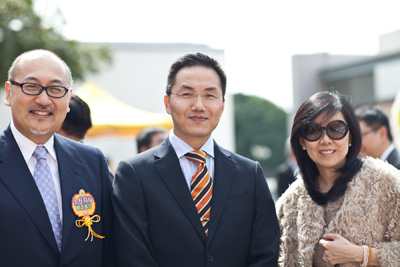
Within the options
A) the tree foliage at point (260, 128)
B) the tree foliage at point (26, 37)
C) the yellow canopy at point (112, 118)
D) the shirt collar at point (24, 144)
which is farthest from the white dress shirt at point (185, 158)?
the tree foliage at point (260, 128)

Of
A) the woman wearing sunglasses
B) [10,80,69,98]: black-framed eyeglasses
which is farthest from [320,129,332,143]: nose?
[10,80,69,98]: black-framed eyeglasses

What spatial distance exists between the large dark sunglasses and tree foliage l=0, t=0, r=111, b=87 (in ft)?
28.1

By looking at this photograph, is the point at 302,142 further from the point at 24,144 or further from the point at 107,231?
the point at 24,144

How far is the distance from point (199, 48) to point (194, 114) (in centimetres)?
1506

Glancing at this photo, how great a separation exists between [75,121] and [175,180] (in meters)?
1.25

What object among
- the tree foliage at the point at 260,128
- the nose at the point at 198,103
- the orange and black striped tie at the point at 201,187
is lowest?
the tree foliage at the point at 260,128

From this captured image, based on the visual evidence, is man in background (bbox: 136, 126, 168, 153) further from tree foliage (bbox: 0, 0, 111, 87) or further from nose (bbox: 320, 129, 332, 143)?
tree foliage (bbox: 0, 0, 111, 87)

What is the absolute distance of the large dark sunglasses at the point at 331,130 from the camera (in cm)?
299

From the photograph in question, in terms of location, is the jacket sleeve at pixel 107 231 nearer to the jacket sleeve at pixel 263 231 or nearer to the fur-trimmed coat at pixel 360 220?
the jacket sleeve at pixel 263 231

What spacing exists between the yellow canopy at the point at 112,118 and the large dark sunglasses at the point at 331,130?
624cm

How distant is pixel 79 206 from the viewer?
265 centimetres

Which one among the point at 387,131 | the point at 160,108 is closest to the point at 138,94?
the point at 160,108

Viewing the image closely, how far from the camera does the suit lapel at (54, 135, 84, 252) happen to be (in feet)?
8.45

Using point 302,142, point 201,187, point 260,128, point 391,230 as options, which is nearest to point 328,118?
point 302,142
